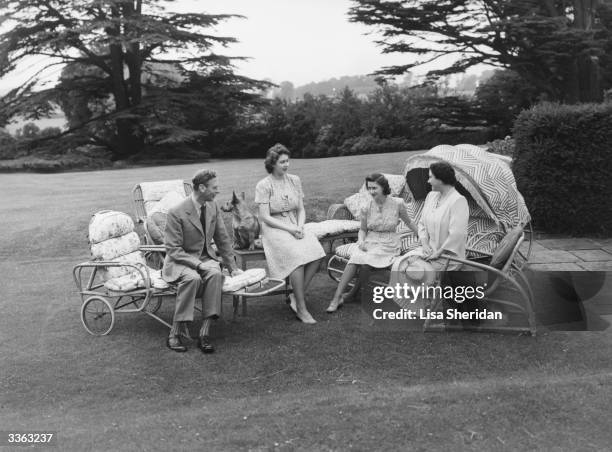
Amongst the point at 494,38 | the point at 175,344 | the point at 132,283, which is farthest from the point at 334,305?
the point at 494,38

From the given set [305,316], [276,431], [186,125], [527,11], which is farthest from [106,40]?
[276,431]

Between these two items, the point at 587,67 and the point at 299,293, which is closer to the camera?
the point at 299,293

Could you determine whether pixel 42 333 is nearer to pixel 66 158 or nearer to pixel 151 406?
pixel 151 406

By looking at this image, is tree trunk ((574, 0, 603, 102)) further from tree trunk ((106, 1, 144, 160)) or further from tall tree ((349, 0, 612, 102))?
tree trunk ((106, 1, 144, 160))

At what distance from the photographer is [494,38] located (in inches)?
800

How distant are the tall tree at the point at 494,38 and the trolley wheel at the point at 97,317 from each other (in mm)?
15738

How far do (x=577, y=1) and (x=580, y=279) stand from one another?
15.8m

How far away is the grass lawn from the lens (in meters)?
3.78

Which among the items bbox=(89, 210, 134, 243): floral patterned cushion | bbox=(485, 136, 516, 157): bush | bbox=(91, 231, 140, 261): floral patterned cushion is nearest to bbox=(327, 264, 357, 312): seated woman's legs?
bbox=(91, 231, 140, 261): floral patterned cushion

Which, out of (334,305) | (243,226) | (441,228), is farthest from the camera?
(243,226)

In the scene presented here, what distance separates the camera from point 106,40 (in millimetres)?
24031

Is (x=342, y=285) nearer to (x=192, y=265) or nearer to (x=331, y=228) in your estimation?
(x=331, y=228)

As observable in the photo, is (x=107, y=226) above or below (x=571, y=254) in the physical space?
above

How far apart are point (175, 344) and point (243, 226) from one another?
4.93 feet
